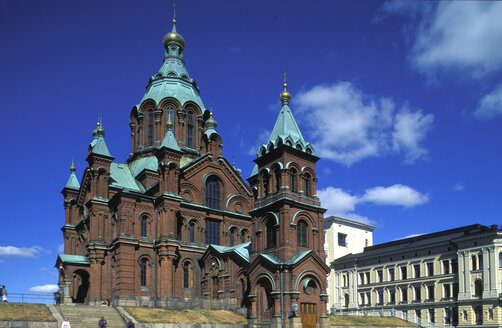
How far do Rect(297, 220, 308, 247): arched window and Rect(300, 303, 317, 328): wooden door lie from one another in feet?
15.6

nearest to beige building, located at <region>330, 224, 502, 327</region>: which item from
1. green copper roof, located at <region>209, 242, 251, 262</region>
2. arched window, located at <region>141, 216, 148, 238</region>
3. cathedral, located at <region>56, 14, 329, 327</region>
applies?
cathedral, located at <region>56, 14, 329, 327</region>

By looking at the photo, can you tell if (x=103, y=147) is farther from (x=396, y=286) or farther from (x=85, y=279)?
(x=396, y=286)

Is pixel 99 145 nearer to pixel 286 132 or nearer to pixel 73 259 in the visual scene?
pixel 73 259

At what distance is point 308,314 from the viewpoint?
40.3 meters

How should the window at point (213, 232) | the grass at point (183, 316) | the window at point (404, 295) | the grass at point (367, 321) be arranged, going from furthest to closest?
the window at point (404, 295), the window at point (213, 232), the grass at point (367, 321), the grass at point (183, 316)

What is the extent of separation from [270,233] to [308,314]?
6.93 m

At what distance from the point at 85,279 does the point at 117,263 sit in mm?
6344

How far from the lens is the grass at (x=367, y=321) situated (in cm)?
4475

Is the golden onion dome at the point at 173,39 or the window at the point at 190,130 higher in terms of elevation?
the golden onion dome at the point at 173,39

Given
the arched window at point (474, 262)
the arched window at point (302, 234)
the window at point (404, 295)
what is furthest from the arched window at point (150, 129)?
the arched window at point (474, 262)

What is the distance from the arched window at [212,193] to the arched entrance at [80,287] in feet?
43.8

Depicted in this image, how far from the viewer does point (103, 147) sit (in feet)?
163

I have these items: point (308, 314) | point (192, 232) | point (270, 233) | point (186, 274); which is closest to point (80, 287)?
point (186, 274)

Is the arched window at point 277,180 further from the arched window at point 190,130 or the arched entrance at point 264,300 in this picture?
the arched window at point 190,130
